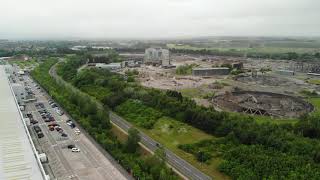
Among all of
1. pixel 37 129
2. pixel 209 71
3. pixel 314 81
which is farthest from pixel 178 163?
pixel 314 81

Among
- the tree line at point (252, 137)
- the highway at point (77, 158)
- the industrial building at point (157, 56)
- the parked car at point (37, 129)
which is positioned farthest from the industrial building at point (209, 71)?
the parked car at point (37, 129)

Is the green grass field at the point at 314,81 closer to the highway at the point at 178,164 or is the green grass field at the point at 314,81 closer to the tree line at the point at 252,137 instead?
the tree line at the point at 252,137

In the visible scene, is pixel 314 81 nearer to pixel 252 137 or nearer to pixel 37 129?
pixel 252 137

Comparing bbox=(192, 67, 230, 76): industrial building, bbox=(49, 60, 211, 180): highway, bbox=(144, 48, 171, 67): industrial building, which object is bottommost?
bbox=(49, 60, 211, 180): highway

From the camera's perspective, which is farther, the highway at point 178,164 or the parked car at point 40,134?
the parked car at point 40,134

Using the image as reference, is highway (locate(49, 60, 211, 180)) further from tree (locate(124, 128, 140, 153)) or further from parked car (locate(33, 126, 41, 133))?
parked car (locate(33, 126, 41, 133))

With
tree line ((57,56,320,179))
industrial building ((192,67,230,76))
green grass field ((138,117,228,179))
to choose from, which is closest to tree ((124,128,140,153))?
green grass field ((138,117,228,179))

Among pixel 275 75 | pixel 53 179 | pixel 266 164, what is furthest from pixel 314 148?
pixel 275 75
